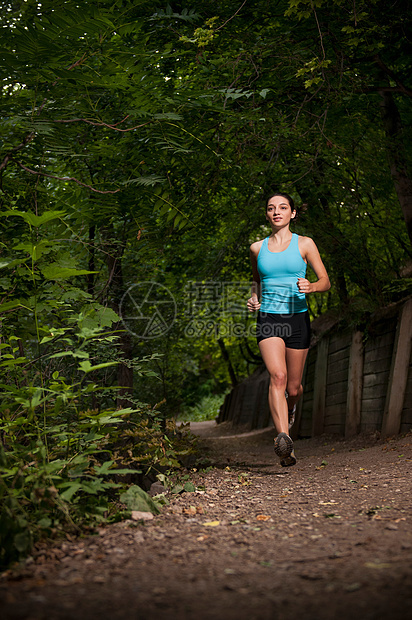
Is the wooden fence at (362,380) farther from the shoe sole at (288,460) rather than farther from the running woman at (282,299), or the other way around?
the shoe sole at (288,460)

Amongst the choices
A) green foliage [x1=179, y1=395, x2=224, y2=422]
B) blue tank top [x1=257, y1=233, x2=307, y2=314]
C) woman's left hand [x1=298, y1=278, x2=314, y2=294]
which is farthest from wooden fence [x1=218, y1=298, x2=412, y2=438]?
green foliage [x1=179, y1=395, x2=224, y2=422]

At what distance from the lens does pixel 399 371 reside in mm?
6656

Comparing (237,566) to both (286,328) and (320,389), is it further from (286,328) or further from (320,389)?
(320,389)

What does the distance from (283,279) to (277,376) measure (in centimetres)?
92

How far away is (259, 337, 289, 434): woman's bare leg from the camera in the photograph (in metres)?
5.05

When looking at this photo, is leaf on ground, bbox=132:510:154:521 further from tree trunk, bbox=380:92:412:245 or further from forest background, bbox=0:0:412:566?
tree trunk, bbox=380:92:412:245

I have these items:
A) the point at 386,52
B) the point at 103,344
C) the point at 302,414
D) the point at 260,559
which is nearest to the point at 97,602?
the point at 260,559

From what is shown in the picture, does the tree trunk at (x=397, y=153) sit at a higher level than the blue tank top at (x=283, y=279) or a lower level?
higher

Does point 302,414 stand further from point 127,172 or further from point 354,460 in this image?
point 127,172

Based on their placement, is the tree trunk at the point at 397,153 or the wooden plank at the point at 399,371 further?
the tree trunk at the point at 397,153

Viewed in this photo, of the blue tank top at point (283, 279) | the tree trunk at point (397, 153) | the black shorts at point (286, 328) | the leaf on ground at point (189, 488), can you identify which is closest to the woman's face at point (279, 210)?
the blue tank top at point (283, 279)

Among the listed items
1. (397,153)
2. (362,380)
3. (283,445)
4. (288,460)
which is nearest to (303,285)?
(283,445)

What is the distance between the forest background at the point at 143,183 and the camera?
3.32m

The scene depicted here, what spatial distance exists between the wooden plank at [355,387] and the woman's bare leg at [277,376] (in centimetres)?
345
